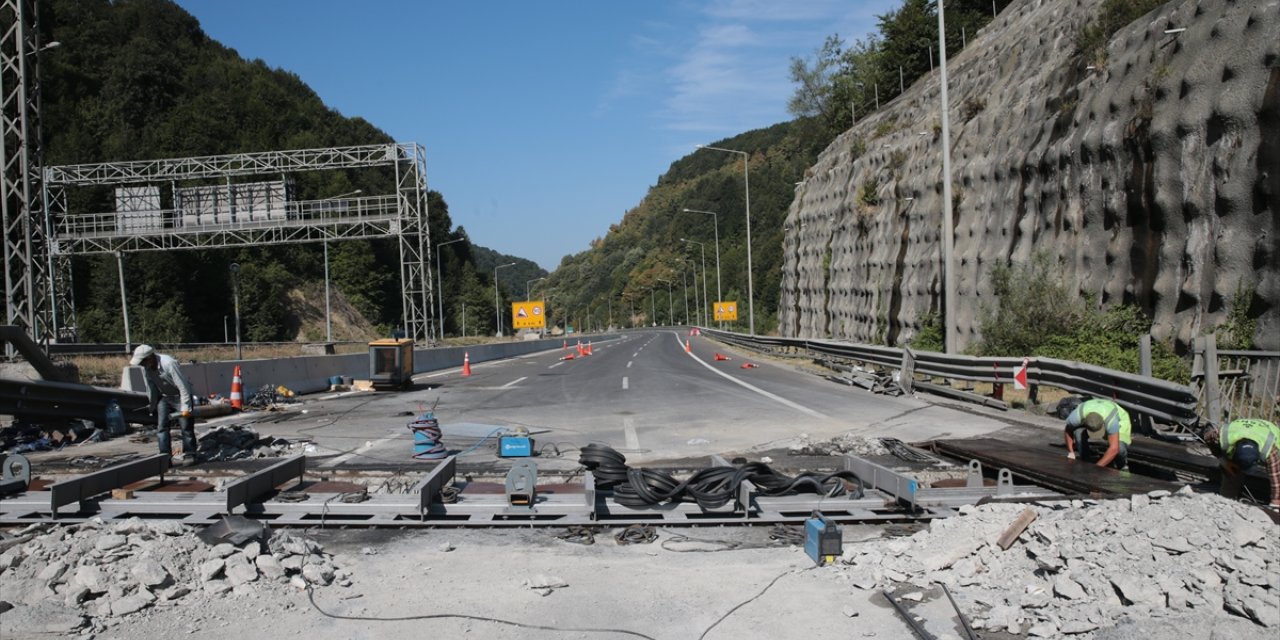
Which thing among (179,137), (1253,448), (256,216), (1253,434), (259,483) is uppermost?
(179,137)

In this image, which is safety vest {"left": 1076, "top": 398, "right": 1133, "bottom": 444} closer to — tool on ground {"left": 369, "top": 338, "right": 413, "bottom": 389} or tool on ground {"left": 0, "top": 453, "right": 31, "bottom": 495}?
tool on ground {"left": 0, "top": 453, "right": 31, "bottom": 495}

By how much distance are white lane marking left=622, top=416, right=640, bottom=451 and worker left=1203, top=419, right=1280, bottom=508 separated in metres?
7.20

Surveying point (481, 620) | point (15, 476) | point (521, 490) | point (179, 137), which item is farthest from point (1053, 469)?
point (179, 137)

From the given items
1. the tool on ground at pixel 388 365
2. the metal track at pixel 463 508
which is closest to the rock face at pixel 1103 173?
the metal track at pixel 463 508

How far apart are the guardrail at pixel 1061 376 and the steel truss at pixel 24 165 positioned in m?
20.9

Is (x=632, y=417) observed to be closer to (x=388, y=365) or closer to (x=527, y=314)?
(x=388, y=365)

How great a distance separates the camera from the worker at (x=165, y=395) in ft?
36.2

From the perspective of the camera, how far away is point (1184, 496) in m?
6.02

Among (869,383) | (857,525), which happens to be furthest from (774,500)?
(869,383)

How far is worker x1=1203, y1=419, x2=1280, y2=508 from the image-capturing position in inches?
275

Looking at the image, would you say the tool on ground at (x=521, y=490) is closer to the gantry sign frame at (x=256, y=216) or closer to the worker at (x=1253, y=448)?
the worker at (x=1253, y=448)

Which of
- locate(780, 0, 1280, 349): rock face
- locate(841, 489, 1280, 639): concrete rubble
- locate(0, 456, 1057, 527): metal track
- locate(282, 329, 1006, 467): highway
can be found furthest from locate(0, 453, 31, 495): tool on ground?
locate(780, 0, 1280, 349): rock face

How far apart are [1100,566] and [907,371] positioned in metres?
15.2

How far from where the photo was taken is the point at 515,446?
11391mm
